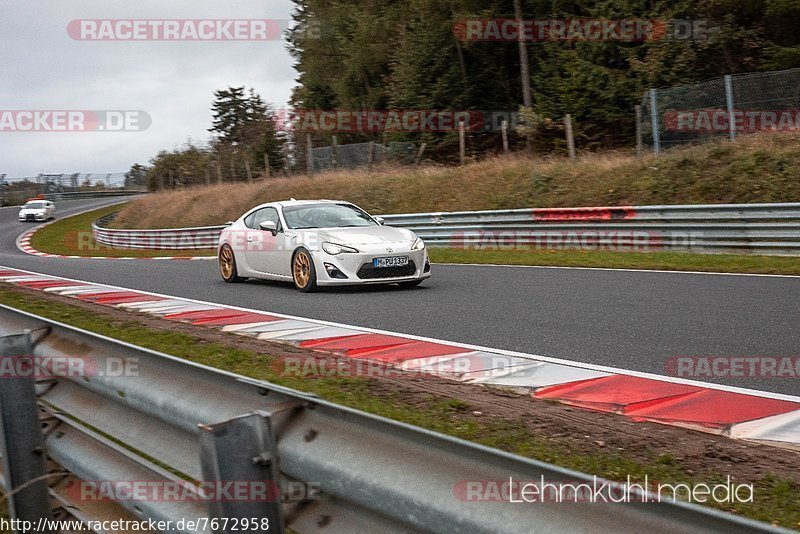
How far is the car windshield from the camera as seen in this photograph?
12.6 metres

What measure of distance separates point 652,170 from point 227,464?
2067cm

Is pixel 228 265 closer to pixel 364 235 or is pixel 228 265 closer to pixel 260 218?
pixel 260 218

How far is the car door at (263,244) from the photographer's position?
507 inches

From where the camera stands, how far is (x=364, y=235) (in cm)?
1203

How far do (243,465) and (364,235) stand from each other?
9.80 meters

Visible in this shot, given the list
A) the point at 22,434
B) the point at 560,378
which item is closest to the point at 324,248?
the point at 560,378

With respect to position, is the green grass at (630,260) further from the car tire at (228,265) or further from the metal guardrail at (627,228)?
the car tire at (228,265)

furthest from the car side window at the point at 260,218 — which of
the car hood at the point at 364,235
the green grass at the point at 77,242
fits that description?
the green grass at the point at 77,242

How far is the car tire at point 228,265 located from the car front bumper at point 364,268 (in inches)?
103

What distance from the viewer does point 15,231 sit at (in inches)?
1847

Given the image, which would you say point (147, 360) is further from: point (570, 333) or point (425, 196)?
point (425, 196)

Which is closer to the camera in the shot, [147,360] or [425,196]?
[147,360]

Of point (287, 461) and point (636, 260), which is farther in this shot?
point (636, 260)

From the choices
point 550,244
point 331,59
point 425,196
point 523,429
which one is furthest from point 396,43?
point 523,429
